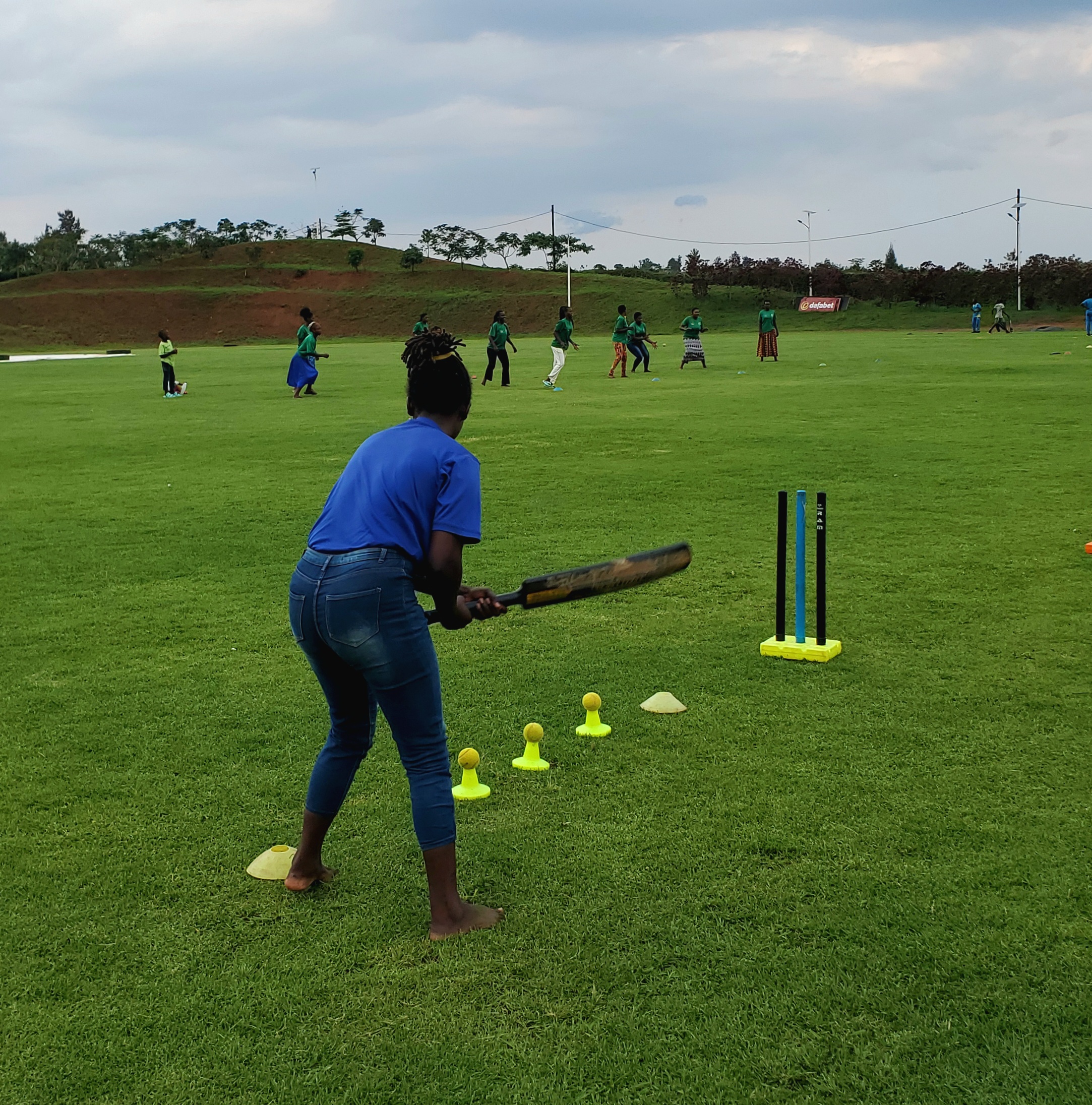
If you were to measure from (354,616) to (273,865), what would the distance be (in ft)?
4.35

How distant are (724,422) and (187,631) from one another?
13393 millimetres

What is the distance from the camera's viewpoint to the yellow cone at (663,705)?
6316 mm

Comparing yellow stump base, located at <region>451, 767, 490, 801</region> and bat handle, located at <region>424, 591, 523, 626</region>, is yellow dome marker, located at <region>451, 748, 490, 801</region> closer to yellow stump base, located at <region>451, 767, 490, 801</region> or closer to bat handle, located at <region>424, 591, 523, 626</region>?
yellow stump base, located at <region>451, 767, 490, 801</region>

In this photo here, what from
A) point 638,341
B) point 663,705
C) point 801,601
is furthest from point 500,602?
point 638,341

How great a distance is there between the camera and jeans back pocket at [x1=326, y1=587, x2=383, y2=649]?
12.7 ft

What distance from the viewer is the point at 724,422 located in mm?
20109

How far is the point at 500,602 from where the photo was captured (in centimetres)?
426

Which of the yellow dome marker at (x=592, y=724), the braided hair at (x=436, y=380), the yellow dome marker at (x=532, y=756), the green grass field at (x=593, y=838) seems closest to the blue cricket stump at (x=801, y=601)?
the green grass field at (x=593, y=838)

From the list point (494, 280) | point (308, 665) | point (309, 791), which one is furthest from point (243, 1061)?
point (494, 280)

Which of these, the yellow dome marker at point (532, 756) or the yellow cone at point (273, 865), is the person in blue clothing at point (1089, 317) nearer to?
the yellow dome marker at point (532, 756)

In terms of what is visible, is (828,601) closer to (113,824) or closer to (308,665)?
(308,665)

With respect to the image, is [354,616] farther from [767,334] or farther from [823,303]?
[823,303]

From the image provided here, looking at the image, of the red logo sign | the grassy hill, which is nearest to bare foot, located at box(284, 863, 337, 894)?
the grassy hill

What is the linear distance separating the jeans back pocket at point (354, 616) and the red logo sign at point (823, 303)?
72.0m
